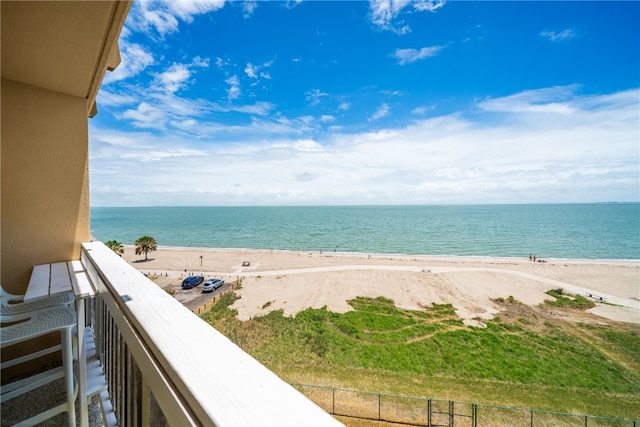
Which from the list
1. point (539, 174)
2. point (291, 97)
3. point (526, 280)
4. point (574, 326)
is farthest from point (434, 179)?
point (574, 326)

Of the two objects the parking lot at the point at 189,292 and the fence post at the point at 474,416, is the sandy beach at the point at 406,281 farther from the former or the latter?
Result: the fence post at the point at 474,416

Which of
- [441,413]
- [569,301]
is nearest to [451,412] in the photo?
[441,413]

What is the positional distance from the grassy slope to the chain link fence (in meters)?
0.51

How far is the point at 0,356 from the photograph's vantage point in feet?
6.42

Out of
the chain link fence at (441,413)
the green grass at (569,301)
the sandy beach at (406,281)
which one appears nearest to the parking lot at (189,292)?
the sandy beach at (406,281)

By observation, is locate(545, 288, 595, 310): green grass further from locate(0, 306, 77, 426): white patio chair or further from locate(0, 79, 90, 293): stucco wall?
locate(0, 79, 90, 293): stucco wall

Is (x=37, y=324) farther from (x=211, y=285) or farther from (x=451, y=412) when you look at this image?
(x=211, y=285)

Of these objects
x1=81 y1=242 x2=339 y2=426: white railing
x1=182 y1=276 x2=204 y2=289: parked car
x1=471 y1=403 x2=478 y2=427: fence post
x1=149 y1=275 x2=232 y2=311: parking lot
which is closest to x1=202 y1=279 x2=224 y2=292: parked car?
x1=149 y1=275 x2=232 y2=311: parking lot

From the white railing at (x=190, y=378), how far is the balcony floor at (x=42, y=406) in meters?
0.80

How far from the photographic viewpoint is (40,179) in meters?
2.18

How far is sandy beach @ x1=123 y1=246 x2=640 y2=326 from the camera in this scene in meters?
13.1

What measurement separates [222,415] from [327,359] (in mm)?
9320

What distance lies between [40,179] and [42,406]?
5.61ft

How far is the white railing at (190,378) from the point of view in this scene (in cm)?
34
